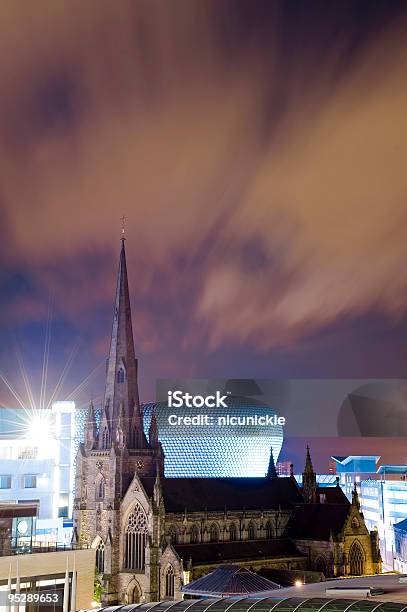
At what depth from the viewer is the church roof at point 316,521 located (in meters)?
101

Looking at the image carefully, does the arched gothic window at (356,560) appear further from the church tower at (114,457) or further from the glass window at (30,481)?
the glass window at (30,481)

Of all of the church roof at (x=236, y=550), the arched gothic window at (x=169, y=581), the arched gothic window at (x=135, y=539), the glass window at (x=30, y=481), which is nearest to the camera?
the arched gothic window at (x=169, y=581)

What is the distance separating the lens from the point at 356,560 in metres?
98.6

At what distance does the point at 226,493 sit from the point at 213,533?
7.65 m

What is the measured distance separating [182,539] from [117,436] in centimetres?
1584

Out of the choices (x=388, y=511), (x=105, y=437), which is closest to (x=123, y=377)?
(x=105, y=437)

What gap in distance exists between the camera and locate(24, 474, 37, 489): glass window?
155125 millimetres

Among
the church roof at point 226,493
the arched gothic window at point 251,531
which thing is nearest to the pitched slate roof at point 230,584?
the church roof at point 226,493

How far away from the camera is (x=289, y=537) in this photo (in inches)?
4119

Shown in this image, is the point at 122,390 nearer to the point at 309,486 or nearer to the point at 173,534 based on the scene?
the point at 173,534

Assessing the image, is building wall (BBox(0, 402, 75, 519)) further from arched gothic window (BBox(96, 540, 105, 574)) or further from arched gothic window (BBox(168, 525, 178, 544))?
arched gothic window (BBox(168, 525, 178, 544))

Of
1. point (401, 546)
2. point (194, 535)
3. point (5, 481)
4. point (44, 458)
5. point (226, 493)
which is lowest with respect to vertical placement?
point (401, 546)

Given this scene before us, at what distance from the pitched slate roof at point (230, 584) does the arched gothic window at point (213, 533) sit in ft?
69.3

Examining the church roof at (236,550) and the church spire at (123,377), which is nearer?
the church roof at (236,550)
